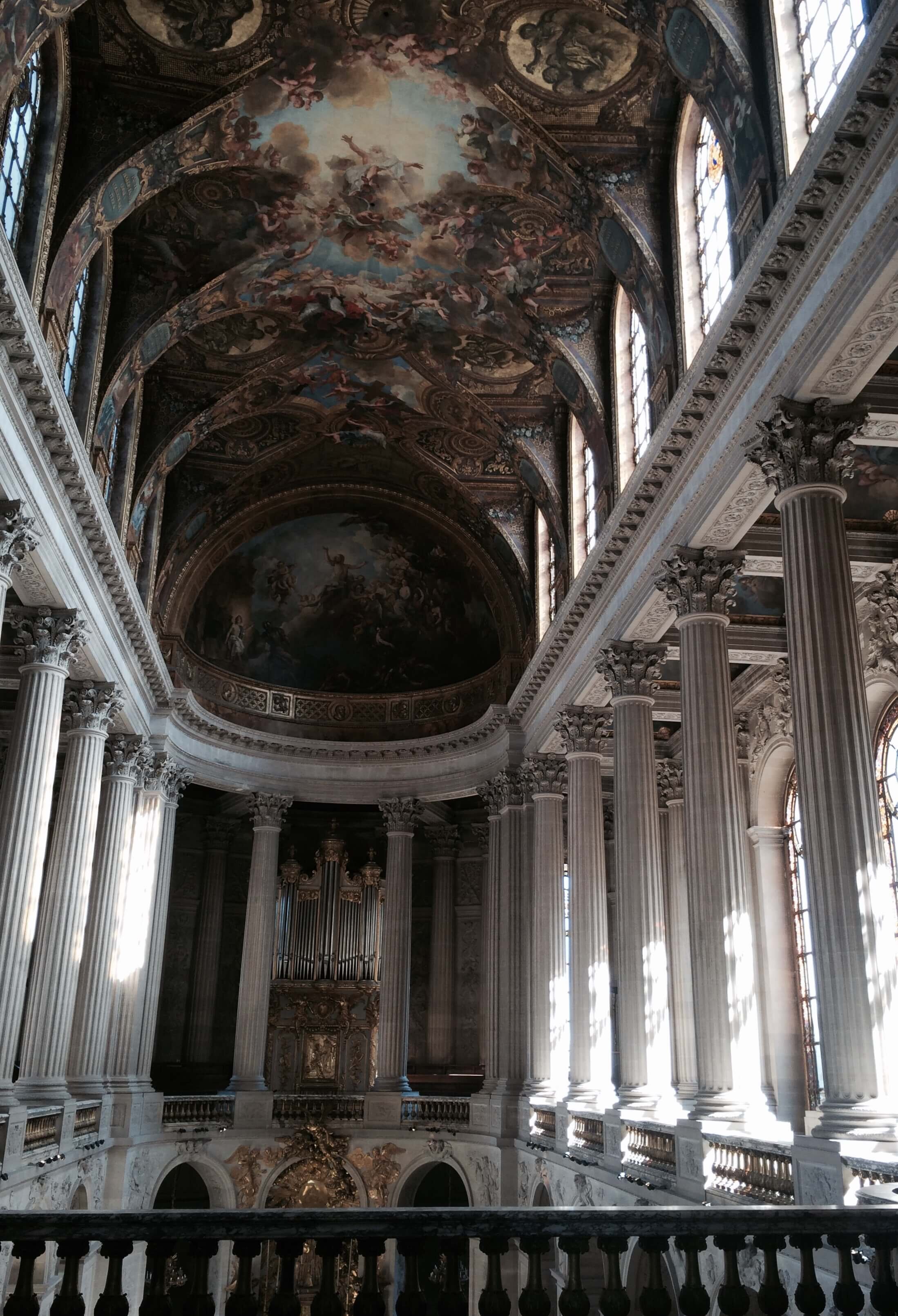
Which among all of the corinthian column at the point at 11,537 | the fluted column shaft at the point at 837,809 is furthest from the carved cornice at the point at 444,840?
the fluted column shaft at the point at 837,809

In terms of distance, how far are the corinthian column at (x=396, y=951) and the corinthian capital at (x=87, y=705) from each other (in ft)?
32.9

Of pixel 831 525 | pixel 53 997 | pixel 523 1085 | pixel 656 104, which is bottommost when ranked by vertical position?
pixel 523 1085

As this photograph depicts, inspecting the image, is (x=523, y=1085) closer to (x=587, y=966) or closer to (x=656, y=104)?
(x=587, y=966)

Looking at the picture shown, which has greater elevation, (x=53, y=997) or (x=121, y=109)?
(x=121, y=109)

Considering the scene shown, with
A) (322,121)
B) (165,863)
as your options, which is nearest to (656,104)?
(322,121)

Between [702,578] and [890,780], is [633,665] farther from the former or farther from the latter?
[890,780]

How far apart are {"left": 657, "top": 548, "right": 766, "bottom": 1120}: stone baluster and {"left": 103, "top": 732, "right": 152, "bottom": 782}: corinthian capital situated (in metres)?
13.9

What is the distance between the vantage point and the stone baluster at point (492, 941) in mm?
26500

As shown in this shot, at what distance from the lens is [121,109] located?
17.8 meters

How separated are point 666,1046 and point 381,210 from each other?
15420mm

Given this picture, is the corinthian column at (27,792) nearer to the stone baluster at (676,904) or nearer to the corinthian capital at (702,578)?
the corinthian capital at (702,578)

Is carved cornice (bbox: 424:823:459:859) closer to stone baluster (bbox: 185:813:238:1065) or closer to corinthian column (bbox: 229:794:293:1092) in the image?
corinthian column (bbox: 229:794:293:1092)

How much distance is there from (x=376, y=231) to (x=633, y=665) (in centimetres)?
950

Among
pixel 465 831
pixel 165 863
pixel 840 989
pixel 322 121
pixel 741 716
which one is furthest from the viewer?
pixel 465 831
